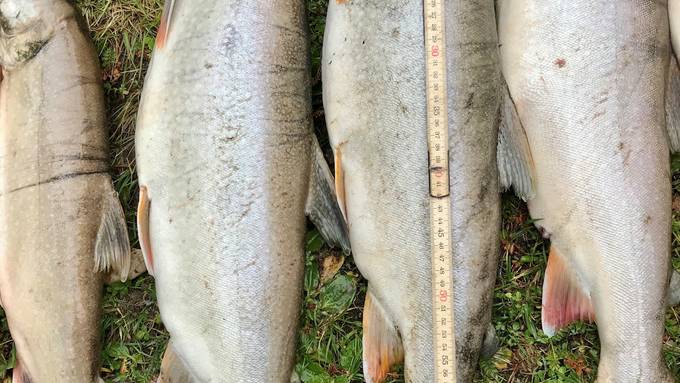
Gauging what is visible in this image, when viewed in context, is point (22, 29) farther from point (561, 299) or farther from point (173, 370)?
point (561, 299)

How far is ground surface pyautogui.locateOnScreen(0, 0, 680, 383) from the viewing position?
3.63 metres

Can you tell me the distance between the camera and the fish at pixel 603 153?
320 centimetres

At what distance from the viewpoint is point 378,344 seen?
3256mm

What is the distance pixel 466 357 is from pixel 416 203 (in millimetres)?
778

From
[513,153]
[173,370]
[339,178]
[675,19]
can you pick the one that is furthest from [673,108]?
[173,370]

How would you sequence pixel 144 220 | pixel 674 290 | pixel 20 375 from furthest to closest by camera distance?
pixel 674 290 < pixel 20 375 < pixel 144 220

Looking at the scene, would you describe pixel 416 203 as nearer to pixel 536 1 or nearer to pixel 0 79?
pixel 536 1

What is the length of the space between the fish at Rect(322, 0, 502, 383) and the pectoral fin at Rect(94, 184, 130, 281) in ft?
3.72

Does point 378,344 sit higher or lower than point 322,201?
lower

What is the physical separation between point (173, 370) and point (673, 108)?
2.82 m

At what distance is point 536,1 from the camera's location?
3246 millimetres

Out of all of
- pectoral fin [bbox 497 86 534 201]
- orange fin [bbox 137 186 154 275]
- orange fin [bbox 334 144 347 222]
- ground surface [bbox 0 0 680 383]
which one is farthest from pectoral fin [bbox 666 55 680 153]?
orange fin [bbox 137 186 154 275]

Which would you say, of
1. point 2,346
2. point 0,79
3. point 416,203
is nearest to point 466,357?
point 416,203

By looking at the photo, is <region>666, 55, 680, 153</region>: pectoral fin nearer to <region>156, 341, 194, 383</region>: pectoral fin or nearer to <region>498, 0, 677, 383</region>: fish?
<region>498, 0, 677, 383</region>: fish
